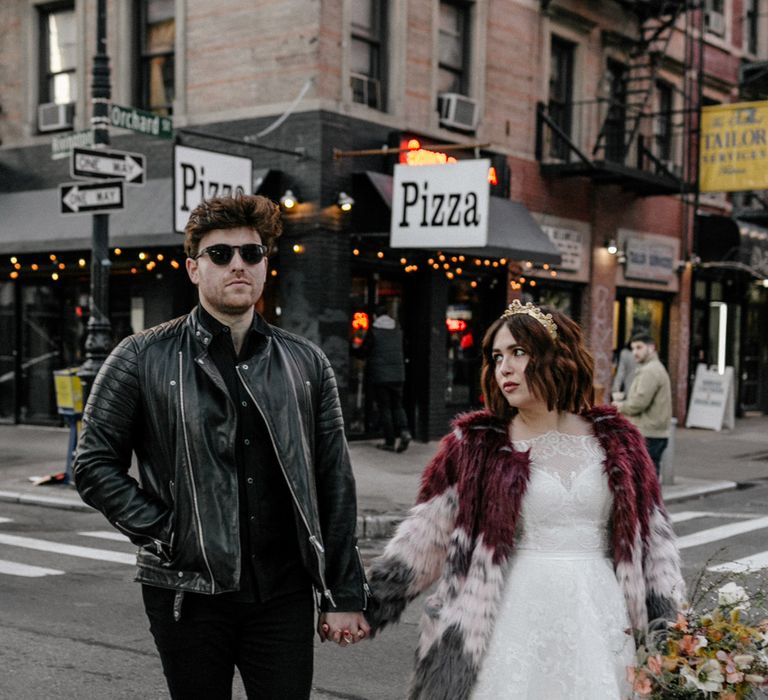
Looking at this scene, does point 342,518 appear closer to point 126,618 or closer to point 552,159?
point 126,618

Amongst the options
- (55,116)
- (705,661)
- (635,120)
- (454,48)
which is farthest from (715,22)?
(705,661)

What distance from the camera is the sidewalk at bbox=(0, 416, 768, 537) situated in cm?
1140

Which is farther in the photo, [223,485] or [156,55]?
[156,55]

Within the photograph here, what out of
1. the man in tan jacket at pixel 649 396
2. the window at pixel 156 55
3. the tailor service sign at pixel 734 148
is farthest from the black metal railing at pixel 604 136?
the man in tan jacket at pixel 649 396

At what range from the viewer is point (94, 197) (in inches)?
462

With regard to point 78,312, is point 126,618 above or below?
below

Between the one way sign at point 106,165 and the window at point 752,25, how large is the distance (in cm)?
1802

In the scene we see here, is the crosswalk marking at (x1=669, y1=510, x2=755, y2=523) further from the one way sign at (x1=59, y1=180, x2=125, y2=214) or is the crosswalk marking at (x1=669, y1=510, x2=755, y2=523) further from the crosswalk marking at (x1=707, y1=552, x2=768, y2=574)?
the one way sign at (x1=59, y1=180, x2=125, y2=214)

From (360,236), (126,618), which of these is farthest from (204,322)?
(360,236)

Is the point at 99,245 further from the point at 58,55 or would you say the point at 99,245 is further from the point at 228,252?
the point at 228,252

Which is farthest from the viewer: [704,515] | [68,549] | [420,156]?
[420,156]

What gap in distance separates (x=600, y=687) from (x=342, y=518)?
898 millimetres

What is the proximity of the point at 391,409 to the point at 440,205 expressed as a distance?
3.01 metres

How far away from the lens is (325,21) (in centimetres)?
1474
